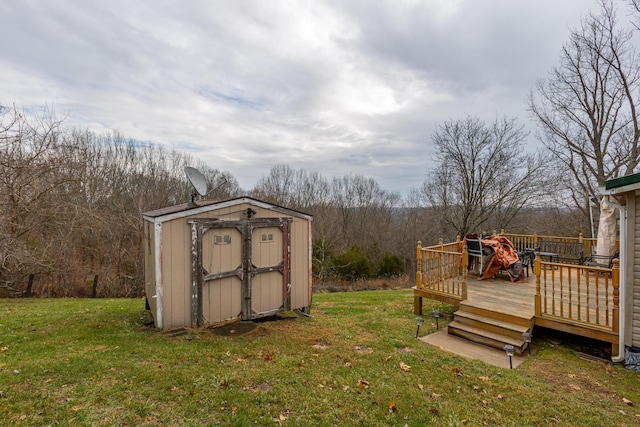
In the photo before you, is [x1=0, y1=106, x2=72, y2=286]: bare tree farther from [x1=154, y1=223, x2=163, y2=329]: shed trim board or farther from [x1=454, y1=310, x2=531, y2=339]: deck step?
[x1=454, y1=310, x2=531, y2=339]: deck step

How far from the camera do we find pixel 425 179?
20672 millimetres

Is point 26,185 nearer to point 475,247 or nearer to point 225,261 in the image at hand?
point 225,261

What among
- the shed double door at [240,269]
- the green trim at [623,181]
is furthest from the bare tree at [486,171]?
the shed double door at [240,269]

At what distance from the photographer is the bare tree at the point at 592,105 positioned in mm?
11922

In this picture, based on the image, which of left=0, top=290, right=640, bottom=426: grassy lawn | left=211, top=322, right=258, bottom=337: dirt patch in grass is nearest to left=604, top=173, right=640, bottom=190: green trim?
left=0, top=290, right=640, bottom=426: grassy lawn

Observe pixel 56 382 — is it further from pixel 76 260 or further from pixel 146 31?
pixel 76 260

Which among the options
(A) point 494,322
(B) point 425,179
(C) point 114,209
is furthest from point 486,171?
(C) point 114,209

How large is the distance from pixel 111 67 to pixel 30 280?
822cm

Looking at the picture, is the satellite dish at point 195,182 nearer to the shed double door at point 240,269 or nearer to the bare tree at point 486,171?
the shed double door at point 240,269

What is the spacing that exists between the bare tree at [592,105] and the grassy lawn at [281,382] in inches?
528

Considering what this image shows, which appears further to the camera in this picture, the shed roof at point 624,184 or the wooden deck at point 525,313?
the wooden deck at point 525,313

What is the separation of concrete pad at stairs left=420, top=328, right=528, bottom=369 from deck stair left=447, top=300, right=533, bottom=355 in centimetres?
9

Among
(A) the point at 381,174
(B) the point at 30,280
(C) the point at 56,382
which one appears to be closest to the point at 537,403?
(C) the point at 56,382

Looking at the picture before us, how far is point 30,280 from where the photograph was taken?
1043cm
